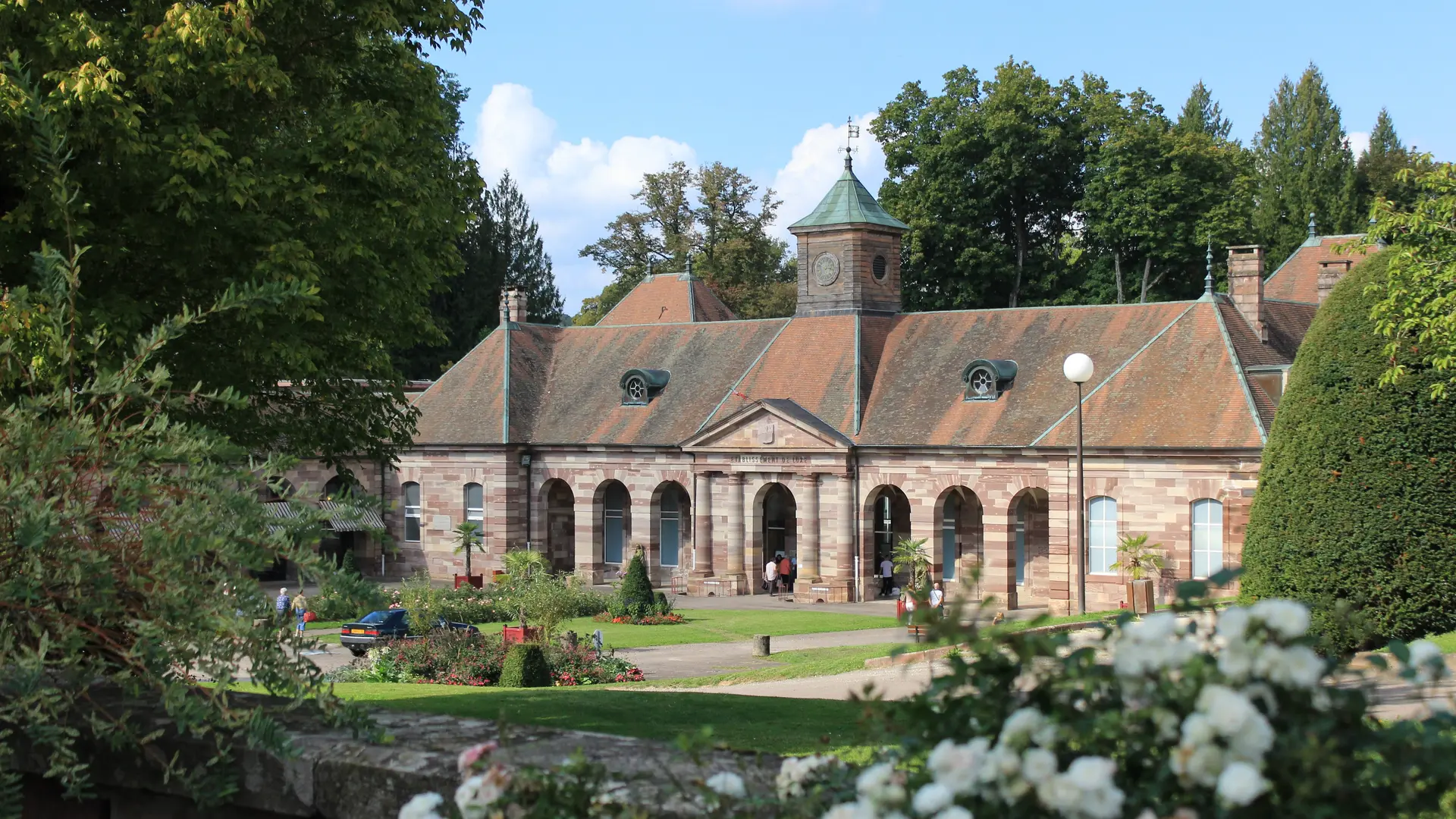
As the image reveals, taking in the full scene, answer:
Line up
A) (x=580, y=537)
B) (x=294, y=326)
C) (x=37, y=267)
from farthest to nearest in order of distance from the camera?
(x=580, y=537)
(x=294, y=326)
(x=37, y=267)

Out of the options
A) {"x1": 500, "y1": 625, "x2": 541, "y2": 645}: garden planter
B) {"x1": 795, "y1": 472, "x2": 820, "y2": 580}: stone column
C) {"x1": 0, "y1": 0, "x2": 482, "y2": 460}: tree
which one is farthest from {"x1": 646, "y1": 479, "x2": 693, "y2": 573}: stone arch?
{"x1": 0, "y1": 0, "x2": 482, "y2": 460}: tree

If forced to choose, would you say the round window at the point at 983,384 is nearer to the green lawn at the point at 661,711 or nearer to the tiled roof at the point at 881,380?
the tiled roof at the point at 881,380

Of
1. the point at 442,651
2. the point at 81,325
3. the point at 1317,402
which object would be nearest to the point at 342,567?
the point at 81,325

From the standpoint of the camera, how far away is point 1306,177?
81.0 m

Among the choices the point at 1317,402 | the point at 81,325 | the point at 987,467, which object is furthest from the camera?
the point at 987,467

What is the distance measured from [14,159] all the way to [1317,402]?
16.1m

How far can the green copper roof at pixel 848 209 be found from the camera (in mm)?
49844

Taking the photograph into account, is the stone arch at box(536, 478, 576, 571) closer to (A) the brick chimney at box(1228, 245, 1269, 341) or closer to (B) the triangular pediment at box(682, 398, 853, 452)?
(B) the triangular pediment at box(682, 398, 853, 452)

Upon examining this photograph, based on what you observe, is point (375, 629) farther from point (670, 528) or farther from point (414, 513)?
point (414, 513)

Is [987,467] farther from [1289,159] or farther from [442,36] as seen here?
[1289,159]

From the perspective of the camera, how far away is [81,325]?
13219 mm

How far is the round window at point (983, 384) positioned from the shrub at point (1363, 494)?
23.0m

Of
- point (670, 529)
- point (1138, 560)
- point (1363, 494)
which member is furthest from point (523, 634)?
point (670, 529)

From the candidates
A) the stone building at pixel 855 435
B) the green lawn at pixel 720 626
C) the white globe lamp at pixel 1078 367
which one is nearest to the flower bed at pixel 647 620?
the green lawn at pixel 720 626
